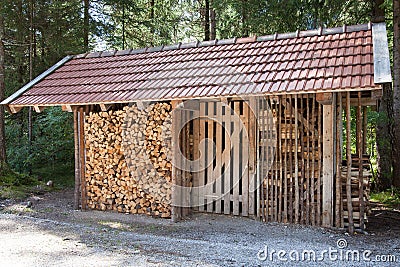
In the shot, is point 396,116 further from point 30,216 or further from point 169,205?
point 30,216

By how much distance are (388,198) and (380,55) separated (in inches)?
173

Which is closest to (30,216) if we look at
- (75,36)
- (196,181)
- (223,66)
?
(196,181)

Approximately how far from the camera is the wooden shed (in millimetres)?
6254

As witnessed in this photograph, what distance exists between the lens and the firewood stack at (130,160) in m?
7.23

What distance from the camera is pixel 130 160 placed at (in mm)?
7570

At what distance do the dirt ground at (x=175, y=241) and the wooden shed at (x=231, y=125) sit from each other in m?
0.39

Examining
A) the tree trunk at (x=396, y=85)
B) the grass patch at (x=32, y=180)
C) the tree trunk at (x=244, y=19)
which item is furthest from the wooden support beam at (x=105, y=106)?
the tree trunk at (x=396, y=85)

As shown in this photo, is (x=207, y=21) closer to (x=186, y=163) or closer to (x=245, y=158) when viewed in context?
(x=186, y=163)

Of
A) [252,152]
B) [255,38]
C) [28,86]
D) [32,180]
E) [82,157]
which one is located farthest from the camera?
[32,180]

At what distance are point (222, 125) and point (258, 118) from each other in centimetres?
81

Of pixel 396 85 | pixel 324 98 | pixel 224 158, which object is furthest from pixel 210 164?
pixel 396 85

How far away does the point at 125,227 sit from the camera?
258 inches

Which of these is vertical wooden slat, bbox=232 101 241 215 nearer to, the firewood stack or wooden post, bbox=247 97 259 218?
wooden post, bbox=247 97 259 218

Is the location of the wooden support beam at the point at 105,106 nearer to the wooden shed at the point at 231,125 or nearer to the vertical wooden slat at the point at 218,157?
the wooden shed at the point at 231,125
